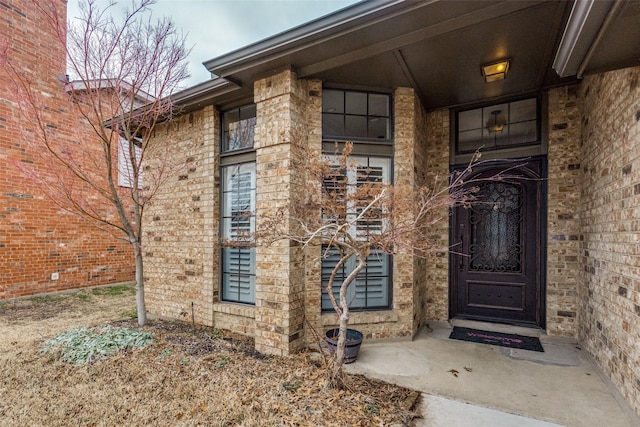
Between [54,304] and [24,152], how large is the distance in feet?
10.1

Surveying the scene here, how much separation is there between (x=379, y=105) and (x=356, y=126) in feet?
1.45

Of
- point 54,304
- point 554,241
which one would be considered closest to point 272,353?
point 554,241

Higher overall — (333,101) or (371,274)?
(333,101)

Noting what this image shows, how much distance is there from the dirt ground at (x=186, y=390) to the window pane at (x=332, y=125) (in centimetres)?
276

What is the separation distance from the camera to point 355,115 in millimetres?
4215

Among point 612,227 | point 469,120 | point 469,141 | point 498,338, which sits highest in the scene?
point 469,120

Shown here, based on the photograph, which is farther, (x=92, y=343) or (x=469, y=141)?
(x=469, y=141)

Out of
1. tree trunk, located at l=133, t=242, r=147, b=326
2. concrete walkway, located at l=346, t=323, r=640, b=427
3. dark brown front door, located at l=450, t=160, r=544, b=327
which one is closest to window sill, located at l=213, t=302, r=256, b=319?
tree trunk, located at l=133, t=242, r=147, b=326

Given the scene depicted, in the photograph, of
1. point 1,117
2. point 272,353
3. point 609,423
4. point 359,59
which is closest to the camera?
point 609,423

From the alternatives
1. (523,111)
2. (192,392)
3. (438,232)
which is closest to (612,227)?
(438,232)

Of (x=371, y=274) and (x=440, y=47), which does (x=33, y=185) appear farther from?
(x=440, y=47)

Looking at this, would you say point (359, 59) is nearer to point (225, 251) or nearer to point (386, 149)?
point (386, 149)

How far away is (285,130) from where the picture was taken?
362 cm

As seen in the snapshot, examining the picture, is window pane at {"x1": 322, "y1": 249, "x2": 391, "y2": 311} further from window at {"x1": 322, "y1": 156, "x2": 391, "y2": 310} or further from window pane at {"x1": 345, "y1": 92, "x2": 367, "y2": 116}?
window pane at {"x1": 345, "y1": 92, "x2": 367, "y2": 116}
